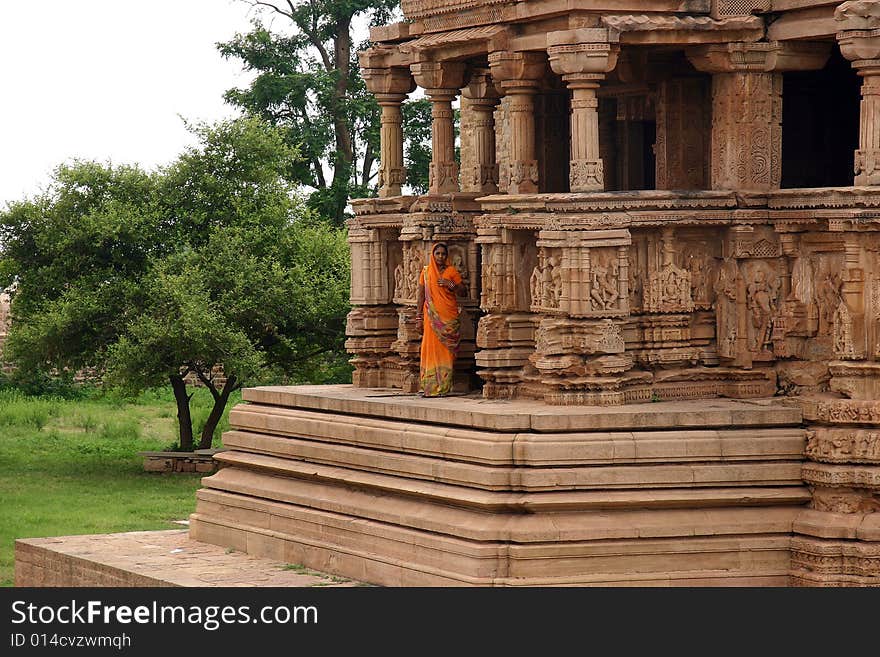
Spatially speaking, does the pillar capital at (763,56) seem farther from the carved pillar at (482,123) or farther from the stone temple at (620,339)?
the carved pillar at (482,123)

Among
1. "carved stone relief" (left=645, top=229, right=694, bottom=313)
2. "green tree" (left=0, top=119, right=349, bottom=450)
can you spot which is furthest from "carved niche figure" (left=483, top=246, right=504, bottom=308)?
"green tree" (left=0, top=119, right=349, bottom=450)

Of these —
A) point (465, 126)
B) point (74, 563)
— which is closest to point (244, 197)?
point (465, 126)

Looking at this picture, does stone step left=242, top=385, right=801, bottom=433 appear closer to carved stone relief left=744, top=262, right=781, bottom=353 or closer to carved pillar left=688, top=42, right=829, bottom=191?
carved stone relief left=744, top=262, right=781, bottom=353

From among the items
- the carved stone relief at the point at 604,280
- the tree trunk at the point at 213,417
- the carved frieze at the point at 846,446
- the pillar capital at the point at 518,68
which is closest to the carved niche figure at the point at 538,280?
the carved stone relief at the point at 604,280

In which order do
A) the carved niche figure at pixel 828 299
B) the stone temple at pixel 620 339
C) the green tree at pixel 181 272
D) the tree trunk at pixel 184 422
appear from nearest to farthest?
the stone temple at pixel 620 339 → the carved niche figure at pixel 828 299 → the green tree at pixel 181 272 → the tree trunk at pixel 184 422

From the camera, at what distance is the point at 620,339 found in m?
17.4

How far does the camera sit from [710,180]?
60.9ft

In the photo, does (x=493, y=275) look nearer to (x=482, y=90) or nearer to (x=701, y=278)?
(x=701, y=278)

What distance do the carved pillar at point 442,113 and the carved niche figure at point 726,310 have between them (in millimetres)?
3045

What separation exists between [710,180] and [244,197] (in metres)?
13.5

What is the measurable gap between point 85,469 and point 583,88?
1466 centimetres

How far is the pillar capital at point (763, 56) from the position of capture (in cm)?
1800

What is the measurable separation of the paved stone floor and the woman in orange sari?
202cm

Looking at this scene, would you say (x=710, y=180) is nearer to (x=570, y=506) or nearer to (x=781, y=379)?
(x=781, y=379)
